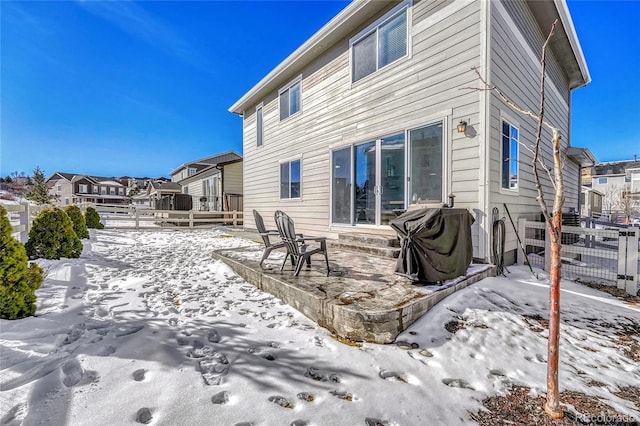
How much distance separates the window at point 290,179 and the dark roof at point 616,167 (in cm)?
3800

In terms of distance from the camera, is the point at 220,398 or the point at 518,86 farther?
the point at 518,86

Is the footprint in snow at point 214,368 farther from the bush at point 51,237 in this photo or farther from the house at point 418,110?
the bush at point 51,237

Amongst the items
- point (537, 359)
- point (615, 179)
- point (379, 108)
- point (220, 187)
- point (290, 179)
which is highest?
point (615, 179)

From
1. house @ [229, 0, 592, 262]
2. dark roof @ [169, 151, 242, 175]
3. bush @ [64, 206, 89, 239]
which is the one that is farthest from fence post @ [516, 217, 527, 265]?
dark roof @ [169, 151, 242, 175]

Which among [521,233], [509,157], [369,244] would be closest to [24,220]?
[369,244]

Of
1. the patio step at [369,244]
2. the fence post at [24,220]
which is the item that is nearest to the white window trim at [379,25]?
the patio step at [369,244]

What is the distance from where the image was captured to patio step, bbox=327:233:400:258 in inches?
190

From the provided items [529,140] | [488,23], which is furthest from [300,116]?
[529,140]

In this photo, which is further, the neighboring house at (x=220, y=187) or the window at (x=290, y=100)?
the neighboring house at (x=220, y=187)

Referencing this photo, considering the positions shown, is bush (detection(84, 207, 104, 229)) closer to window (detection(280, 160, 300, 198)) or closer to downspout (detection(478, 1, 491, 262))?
window (detection(280, 160, 300, 198))

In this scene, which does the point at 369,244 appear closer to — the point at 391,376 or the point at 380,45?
the point at 391,376

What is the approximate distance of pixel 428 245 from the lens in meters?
3.28

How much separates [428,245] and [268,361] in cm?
216

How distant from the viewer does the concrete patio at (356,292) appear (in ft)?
8.02
